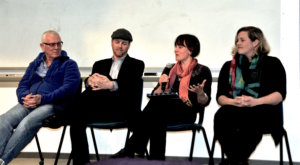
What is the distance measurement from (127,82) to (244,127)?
1.08 m

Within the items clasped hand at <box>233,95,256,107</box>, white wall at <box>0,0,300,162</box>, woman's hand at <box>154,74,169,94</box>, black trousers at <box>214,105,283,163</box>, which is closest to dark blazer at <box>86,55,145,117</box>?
woman's hand at <box>154,74,169,94</box>

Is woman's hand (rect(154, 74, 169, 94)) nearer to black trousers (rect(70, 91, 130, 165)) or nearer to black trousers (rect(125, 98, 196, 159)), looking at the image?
black trousers (rect(125, 98, 196, 159))

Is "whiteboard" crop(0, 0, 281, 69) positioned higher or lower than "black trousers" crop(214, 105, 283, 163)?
higher

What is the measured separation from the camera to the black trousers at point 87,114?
142 inches

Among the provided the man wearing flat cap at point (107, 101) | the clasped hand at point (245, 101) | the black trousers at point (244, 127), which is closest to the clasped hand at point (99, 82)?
the man wearing flat cap at point (107, 101)

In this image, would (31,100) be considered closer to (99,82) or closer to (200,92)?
(99,82)

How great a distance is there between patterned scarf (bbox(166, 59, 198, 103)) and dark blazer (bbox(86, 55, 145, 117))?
0.28 meters

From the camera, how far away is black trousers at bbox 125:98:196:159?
10.8 ft

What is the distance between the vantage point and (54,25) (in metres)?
4.48

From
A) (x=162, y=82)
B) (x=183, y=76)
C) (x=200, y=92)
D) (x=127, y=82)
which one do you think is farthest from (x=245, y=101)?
(x=127, y=82)

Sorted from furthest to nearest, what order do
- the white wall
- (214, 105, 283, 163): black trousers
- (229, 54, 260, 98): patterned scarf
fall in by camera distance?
the white wall → (229, 54, 260, 98): patterned scarf → (214, 105, 283, 163): black trousers

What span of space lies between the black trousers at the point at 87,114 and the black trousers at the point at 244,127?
0.82 metres

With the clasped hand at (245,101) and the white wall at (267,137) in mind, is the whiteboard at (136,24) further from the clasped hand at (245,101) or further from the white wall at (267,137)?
the clasped hand at (245,101)

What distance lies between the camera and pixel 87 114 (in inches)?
145
